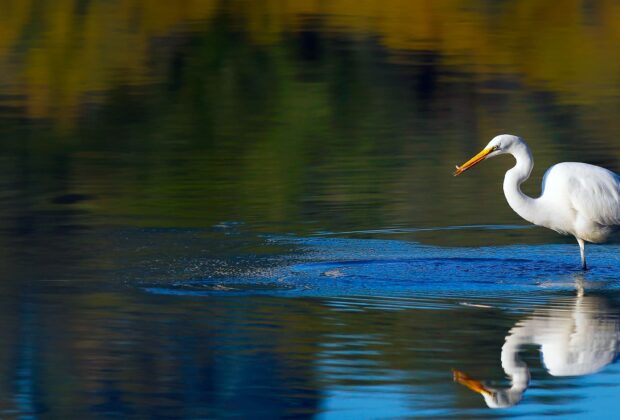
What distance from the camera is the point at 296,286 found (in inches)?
360

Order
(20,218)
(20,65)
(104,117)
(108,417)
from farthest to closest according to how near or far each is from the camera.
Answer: (20,65)
(104,117)
(20,218)
(108,417)

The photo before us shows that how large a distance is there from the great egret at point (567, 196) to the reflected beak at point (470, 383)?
3.35m

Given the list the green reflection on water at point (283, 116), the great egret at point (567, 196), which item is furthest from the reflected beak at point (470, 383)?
the green reflection on water at point (283, 116)

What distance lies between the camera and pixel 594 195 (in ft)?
33.4

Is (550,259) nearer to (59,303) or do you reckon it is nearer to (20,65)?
(59,303)

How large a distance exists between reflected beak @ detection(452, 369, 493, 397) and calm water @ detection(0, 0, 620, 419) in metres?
0.04

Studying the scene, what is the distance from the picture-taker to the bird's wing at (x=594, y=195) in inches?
400

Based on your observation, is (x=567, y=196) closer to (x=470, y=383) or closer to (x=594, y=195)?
(x=594, y=195)

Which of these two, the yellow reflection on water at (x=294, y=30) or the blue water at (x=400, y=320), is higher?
the yellow reflection on water at (x=294, y=30)

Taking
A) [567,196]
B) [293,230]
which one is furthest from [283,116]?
[567,196]

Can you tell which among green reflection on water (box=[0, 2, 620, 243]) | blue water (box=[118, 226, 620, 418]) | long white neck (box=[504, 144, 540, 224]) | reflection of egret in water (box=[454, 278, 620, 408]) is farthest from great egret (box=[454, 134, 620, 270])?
reflection of egret in water (box=[454, 278, 620, 408])

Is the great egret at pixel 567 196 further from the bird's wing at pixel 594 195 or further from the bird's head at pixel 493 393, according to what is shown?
the bird's head at pixel 493 393

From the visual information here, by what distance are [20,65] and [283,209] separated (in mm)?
11622

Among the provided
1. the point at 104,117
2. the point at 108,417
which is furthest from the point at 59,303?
the point at 104,117
